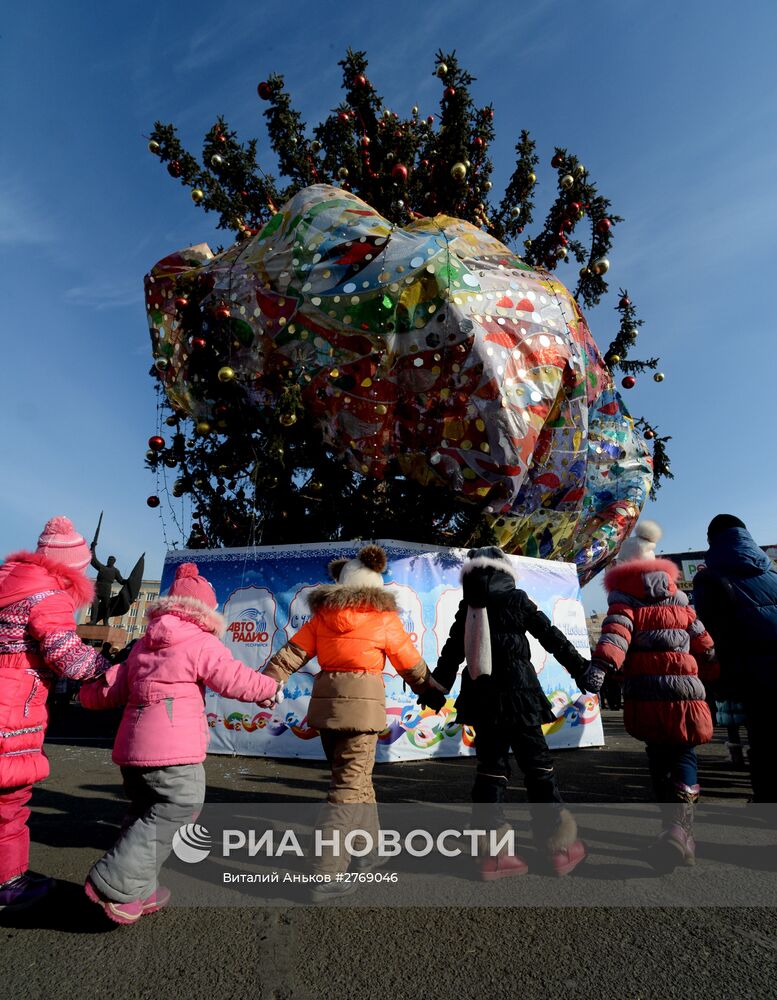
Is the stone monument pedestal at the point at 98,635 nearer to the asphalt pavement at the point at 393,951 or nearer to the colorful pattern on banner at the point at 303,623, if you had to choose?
the colorful pattern on banner at the point at 303,623

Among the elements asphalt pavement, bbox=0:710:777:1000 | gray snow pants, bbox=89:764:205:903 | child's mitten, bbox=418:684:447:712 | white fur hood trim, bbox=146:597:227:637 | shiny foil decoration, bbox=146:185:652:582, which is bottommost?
asphalt pavement, bbox=0:710:777:1000

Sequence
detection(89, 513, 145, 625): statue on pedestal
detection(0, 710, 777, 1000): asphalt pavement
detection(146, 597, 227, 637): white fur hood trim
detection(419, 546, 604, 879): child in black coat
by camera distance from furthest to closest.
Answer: detection(89, 513, 145, 625): statue on pedestal < detection(419, 546, 604, 879): child in black coat < detection(146, 597, 227, 637): white fur hood trim < detection(0, 710, 777, 1000): asphalt pavement

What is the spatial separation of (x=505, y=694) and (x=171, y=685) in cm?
170

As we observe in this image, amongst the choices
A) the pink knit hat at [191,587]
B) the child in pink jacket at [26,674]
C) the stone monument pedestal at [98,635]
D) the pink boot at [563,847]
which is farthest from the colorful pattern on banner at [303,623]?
the stone monument pedestal at [98,635]

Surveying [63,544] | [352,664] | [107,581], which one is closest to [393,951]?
[352,664]

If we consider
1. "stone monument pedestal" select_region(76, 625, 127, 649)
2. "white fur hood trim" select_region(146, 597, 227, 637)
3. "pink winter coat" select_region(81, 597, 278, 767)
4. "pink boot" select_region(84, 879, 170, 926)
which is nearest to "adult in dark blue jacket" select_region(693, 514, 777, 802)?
"pink winter coat" select_region(81, 597, 278, 767)

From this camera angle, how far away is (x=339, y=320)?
6.07 metres

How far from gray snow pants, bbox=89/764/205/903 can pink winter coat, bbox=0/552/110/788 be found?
45 cm

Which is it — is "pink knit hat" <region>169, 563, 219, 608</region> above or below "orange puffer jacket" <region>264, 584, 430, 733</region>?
above

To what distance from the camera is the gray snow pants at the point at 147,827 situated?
2251mm

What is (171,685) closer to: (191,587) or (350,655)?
(191,587)

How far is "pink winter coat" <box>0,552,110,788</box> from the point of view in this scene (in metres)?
2.45

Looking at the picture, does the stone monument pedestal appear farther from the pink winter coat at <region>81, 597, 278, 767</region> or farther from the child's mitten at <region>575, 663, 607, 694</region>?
the child's mitten at <region>575, 663, 607, 694</region>

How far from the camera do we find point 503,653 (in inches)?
124
